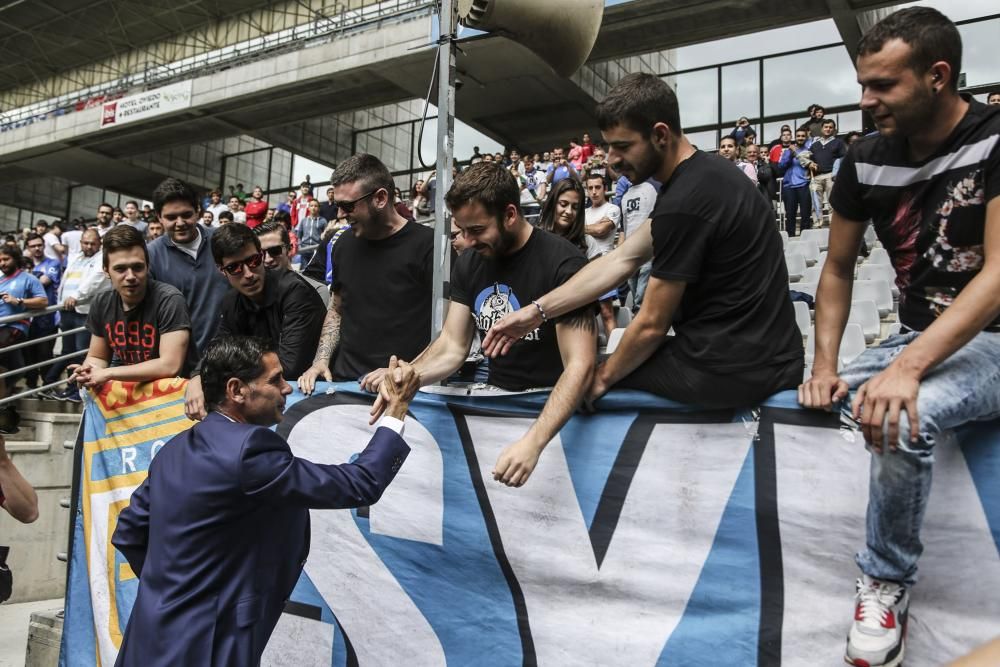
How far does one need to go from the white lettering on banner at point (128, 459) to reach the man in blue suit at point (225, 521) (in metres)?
1.39

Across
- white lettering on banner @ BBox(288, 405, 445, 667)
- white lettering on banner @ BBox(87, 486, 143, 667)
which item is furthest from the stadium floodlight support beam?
white lettering on banner @ BBox(87, 486, 143, 667)

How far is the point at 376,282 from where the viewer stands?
3.42 m

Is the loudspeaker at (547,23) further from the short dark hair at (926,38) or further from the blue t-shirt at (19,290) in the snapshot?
the blue t-shirt at (19,290)

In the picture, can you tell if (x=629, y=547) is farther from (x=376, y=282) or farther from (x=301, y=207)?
(x=301, y=207)

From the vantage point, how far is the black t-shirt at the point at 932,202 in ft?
5.83

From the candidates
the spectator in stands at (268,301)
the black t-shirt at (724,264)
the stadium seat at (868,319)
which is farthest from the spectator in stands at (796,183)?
the black t-shirt at (724,264)

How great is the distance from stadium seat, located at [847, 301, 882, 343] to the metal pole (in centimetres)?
432

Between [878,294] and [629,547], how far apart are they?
5.58 meters

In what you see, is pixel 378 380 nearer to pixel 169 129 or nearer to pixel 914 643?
pixel 914 643

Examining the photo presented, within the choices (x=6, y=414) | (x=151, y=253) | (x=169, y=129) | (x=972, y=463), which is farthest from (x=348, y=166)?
(x=169, y=129)

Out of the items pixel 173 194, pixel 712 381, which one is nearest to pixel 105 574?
pixel 173 194

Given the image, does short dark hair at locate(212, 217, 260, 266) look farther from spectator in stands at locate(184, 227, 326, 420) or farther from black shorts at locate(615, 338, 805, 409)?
black shorts at locate(615, 338, 805, 409)

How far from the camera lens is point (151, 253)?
13.9ft

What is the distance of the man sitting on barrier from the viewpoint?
251 cm
